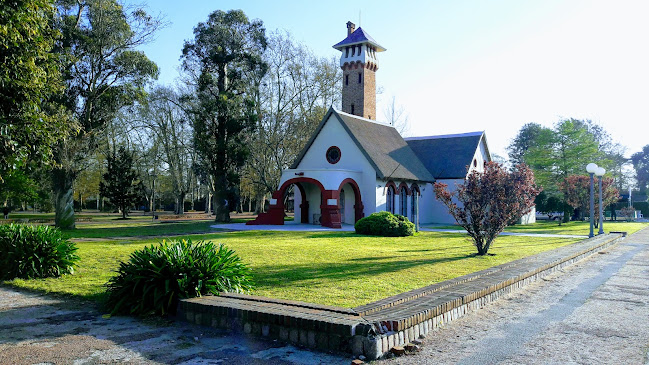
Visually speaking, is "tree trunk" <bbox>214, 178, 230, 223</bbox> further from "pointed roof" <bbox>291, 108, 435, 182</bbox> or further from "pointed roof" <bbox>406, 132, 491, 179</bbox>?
"pointed roof" <bbox>406, 132, 491, 179</bbox>

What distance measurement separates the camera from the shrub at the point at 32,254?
9602 mm

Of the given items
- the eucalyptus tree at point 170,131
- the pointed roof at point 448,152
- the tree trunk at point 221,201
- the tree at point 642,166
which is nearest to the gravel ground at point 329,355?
the tree trunk at point 221,201

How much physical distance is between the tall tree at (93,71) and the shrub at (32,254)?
538 inches

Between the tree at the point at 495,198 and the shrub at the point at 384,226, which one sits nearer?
the tree at the point at 495,198

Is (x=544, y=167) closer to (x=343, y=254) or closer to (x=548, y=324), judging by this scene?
(x=343, y=254)

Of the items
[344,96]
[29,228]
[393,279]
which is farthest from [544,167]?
[29,228]

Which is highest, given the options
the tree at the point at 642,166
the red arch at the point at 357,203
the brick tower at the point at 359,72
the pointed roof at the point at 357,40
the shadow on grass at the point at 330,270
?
the pointed roof at the point at 357,40

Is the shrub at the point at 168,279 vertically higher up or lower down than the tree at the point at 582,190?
lower down

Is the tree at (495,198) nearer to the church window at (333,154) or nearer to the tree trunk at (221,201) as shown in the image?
the church window at (333,154)

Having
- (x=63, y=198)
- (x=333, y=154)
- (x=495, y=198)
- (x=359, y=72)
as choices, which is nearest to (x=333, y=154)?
(x=333, y=154)

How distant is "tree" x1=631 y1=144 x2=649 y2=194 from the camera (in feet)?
250

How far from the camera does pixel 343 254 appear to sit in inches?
551

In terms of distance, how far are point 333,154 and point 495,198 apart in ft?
56.6

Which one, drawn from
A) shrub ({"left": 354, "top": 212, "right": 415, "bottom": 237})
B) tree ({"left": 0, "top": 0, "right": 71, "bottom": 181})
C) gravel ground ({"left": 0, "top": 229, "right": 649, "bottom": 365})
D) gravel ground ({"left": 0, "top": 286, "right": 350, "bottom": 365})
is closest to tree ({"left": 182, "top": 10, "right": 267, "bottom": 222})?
shrub ({"left": 354, "top": 212, "right": 415, "bottom": 237})
